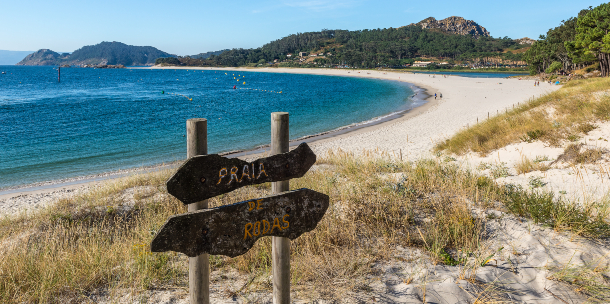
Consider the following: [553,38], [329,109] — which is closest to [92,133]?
[329,109]

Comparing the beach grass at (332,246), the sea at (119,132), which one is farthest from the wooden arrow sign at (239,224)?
the sea at (119,132)

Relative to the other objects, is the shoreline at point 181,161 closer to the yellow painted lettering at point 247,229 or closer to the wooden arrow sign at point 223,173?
the wooden arrow sign at point 223,173

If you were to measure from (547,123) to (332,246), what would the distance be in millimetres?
9794

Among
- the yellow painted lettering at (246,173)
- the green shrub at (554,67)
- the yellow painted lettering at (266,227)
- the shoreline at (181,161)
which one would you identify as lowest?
the shoreline at (181,161)

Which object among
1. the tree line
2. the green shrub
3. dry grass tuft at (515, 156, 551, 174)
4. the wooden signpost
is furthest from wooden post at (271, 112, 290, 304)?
the green shrub

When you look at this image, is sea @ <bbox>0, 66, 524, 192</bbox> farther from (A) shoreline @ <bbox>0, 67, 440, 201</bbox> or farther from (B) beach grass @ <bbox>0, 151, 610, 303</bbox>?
(B) beach grass @ <bbox>0, 151, 610, 303</bbox>

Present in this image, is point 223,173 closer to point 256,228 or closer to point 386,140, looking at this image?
point 256,228

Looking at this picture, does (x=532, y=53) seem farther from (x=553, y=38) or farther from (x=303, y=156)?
(x=303, y=156)

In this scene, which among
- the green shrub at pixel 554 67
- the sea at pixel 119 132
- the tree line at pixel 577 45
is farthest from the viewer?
the green shrub at pixel 554 67

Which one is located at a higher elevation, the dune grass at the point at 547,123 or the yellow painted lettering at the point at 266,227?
the dune grass at the point at 547,123

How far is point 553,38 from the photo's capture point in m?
62.3

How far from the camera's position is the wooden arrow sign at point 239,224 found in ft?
7.33

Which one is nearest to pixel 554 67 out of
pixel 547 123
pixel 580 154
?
pixel 547 123

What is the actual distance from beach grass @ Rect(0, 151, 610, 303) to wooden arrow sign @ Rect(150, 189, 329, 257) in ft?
3.74
